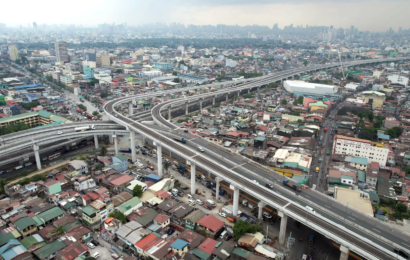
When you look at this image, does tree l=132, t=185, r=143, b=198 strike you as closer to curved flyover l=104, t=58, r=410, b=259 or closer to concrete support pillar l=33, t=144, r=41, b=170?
curved flyover l=104, t=58, r=410, b=259

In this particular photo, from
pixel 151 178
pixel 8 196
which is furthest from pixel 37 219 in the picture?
pixel 151 178

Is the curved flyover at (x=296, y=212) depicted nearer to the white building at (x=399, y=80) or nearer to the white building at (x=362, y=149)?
the white building at (x=362, y=149)

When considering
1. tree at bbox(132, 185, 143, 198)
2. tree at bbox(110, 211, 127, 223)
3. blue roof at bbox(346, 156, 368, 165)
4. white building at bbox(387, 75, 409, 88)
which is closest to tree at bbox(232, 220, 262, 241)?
tree at bbox(110, 211, 127, 223)

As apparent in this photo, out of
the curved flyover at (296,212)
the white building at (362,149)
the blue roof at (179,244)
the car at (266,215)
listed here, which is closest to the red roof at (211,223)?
the blue roof at (179,244)

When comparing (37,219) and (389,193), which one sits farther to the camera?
(389,193)

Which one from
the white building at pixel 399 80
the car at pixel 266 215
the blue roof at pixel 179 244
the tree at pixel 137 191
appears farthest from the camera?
the white building at pixel 399 80

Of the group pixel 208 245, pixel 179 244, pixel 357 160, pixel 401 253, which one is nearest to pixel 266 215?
pixel 208 245

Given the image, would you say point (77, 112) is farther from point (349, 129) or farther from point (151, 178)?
point (349, 129)
